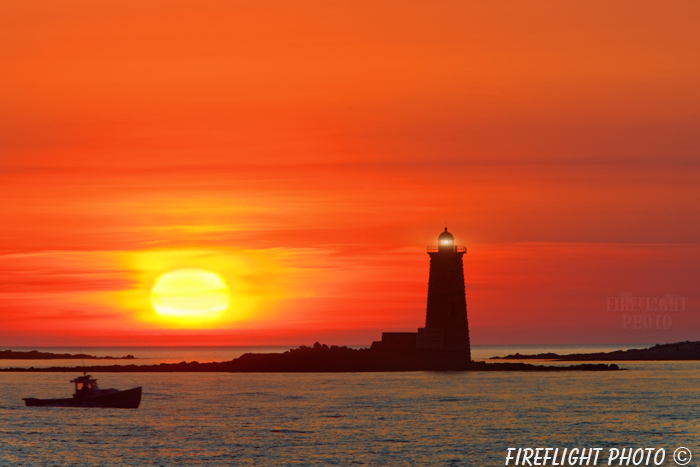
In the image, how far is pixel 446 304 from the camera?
95.9 metres

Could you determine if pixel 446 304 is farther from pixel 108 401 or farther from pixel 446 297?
pixel 108 401

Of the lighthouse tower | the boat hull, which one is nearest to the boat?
the boat hull

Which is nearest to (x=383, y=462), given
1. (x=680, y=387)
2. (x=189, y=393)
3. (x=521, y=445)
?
A: (x=521, y=445)

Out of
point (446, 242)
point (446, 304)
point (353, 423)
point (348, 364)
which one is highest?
point (446, 242)

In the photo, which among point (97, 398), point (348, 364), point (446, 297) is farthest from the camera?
point (348, 364)

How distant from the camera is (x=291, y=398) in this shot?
8056 centimetres

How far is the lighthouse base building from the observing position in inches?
3780

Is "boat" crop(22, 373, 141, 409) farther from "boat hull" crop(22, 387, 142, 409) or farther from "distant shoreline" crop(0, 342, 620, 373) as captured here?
"distant shoreline" crop(0, 342, 620, 373)

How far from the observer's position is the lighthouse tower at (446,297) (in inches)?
3777

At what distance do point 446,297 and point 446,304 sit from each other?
70 cm

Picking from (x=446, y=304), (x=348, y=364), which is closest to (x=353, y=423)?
(x=446, y=304)

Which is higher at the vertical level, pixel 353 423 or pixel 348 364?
pixel 348 364

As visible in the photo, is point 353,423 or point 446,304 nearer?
point 353,423

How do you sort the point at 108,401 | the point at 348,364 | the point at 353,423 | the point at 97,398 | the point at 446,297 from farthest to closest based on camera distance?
the point at 348,364
the point at 446,297
the point at 108,401
the point at 97,398
the point at 353,423
